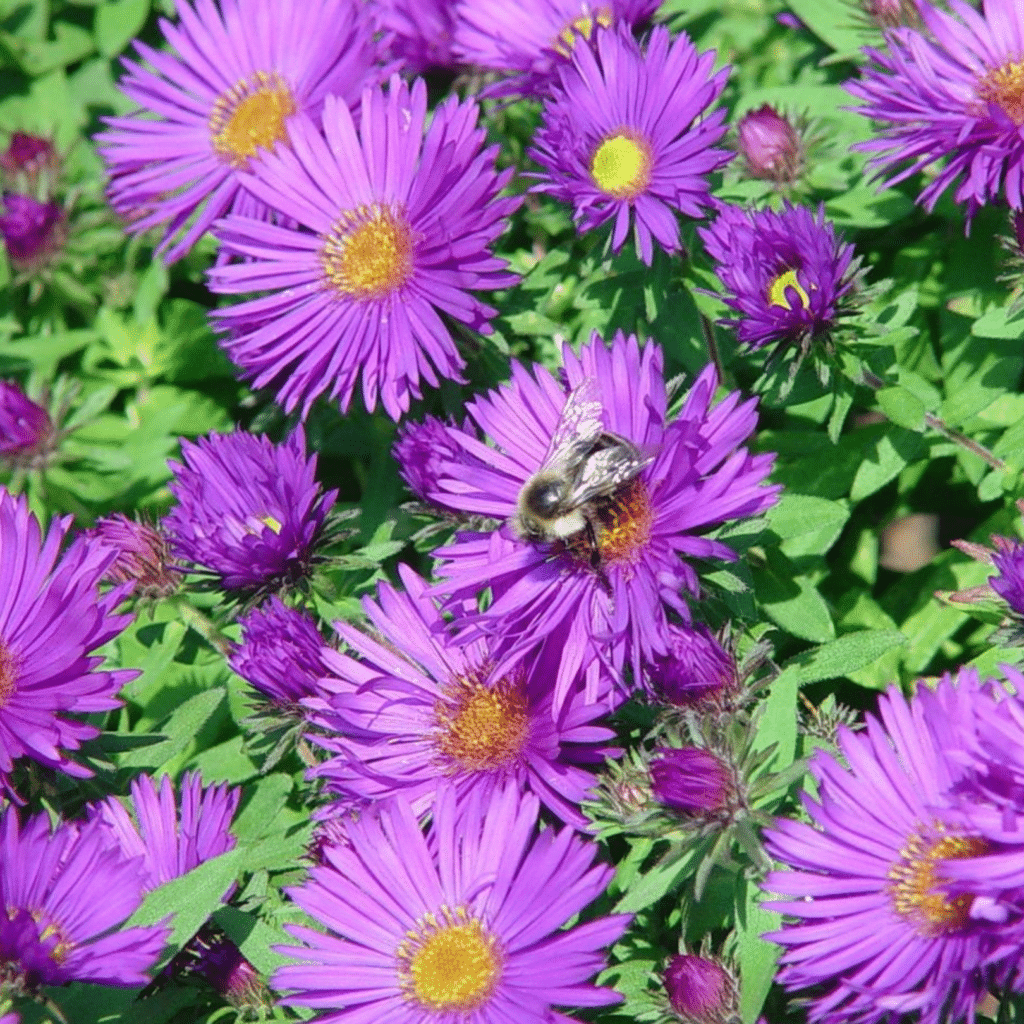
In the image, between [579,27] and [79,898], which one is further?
[579,27]

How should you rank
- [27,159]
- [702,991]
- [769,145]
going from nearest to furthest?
[702,991] → [769,145] → [27,159]

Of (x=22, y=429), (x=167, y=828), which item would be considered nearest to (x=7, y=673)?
(x=167, y=828)

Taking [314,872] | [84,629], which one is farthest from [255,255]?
[314,872]

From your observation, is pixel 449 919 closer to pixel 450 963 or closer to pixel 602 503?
pixel 450 963

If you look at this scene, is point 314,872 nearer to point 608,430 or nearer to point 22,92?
point 608,430

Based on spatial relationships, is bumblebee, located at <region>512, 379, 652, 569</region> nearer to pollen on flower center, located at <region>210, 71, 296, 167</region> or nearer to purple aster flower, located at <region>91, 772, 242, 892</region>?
purple aster flower, located at <region>91, 772, 242, 892</region>

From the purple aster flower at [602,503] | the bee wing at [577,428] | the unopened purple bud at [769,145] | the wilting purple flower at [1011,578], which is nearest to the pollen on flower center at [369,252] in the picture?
the purple aster flower at [602,503]

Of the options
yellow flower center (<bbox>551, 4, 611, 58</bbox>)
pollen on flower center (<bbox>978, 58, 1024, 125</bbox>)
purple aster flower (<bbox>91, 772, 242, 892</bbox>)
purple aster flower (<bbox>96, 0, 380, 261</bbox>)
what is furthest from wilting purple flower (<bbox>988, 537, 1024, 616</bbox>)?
purple aster flower (<bbox>96, 0, 380, 261</bbox>)
